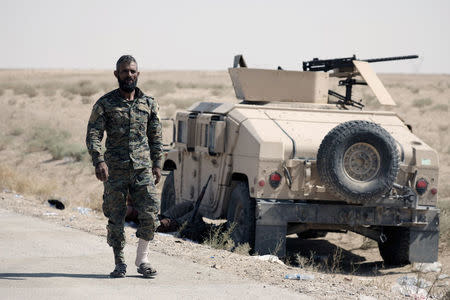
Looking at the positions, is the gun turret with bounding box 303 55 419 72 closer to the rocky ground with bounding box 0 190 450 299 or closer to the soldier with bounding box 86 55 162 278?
the rocky ground with bounding box 0 190 450 299

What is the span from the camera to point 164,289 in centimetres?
726

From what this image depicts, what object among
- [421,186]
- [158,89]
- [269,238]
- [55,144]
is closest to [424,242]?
[421,186]

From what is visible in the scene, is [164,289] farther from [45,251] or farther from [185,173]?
[185,173]

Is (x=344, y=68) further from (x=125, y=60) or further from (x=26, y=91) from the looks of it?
(x=26, y=91)

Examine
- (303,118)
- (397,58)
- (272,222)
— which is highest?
(397,58)

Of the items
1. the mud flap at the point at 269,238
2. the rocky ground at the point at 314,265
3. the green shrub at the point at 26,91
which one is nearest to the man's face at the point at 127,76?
the rocky ground at the point at 314,265

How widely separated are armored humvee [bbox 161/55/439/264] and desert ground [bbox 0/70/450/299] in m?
0.51

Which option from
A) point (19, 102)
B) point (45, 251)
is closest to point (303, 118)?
point (45, 251)

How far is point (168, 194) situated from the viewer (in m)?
14.5

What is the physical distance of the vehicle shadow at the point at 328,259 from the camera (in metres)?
11.3

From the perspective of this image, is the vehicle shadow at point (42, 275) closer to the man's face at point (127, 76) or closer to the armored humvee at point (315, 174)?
the man's face at point (127, 76)

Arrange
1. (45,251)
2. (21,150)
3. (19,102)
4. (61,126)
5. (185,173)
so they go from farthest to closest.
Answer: (19,102) < (61,126) < (21,150) < (185,173) < (45,251)

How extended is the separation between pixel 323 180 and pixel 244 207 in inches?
43.9

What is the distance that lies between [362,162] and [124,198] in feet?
12.5
